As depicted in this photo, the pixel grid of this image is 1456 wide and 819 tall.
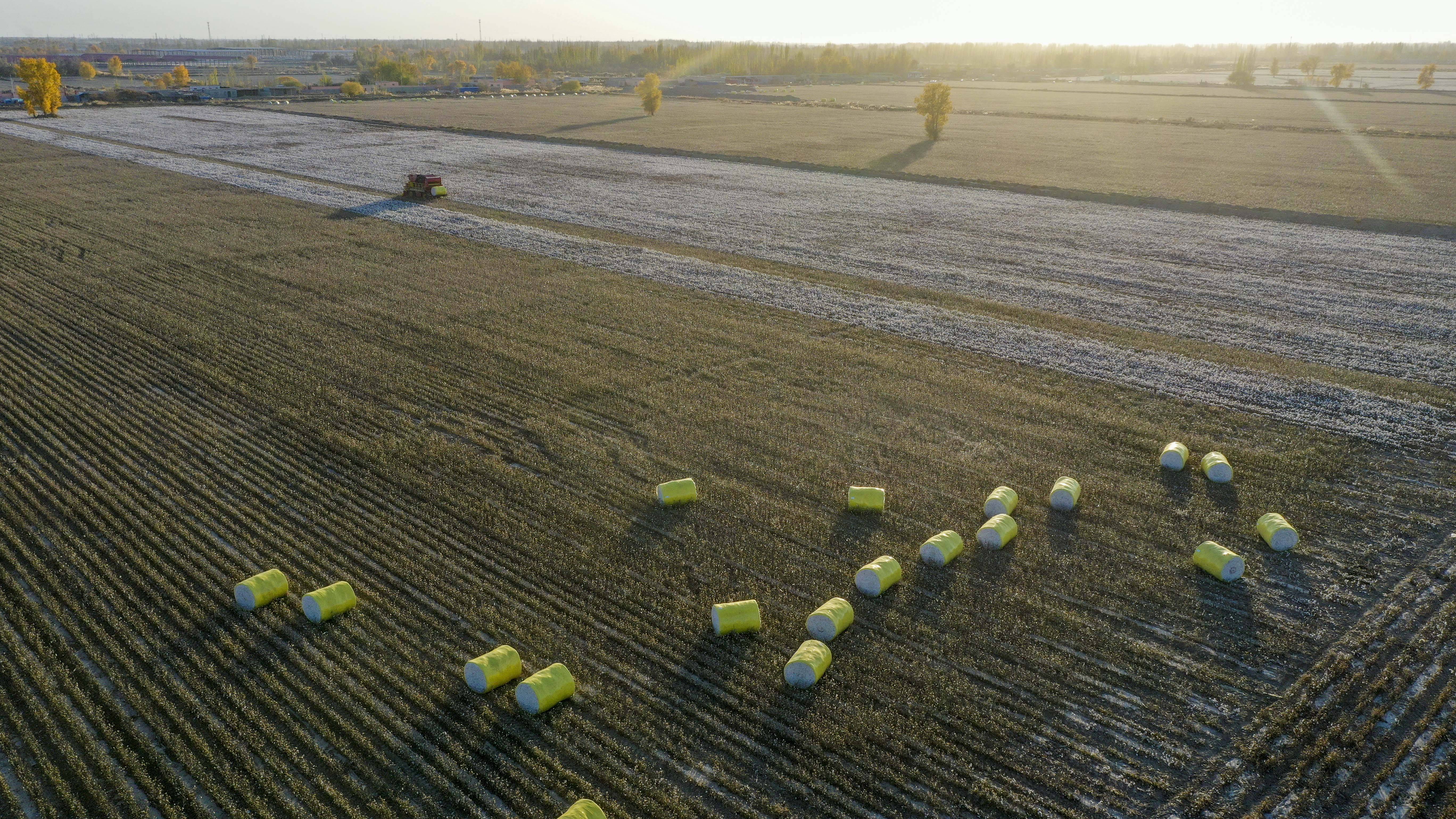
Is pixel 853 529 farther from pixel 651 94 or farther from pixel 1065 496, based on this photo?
pixel 651 94

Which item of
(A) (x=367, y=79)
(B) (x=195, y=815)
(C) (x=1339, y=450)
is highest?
(A) (x=367, y=79)

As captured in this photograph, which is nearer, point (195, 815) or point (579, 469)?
point (195, 815)

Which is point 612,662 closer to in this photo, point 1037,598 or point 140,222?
point 1037,598

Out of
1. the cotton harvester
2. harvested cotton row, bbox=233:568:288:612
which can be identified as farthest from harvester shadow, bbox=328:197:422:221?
harvested cotton row, bbox=233:568:288:612

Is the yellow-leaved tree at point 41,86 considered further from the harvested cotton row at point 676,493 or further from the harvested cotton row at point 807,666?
the harvested cotton row at point 807,666

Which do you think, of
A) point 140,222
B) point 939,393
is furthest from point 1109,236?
point 140,222

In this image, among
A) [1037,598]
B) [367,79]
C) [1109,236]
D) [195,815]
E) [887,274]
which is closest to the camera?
[195,815]

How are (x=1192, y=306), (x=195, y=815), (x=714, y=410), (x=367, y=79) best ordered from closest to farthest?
(x=195, y=815) → (x=714, y=410) → (x=1192, y=306) → (x=367, y=79)
